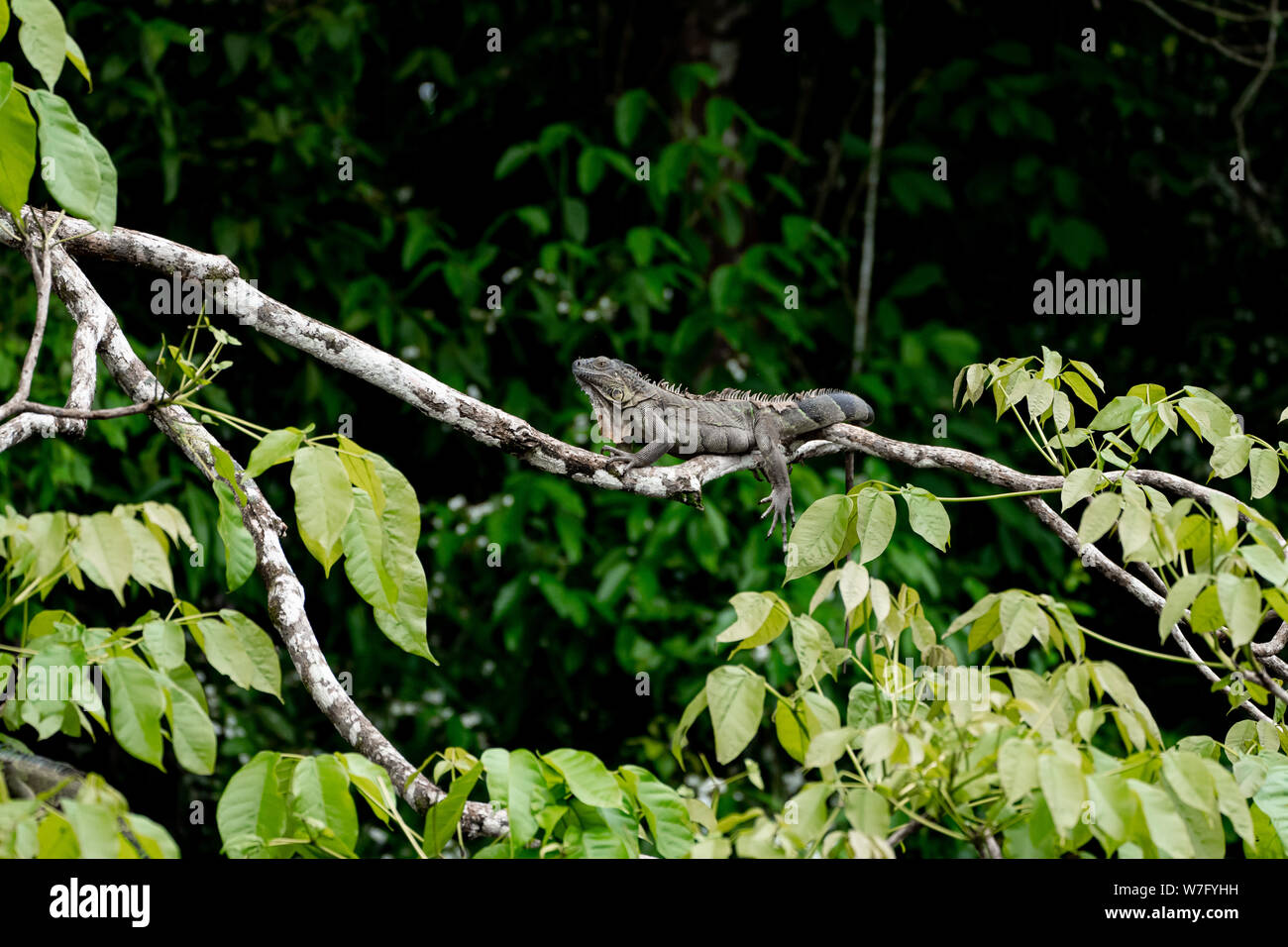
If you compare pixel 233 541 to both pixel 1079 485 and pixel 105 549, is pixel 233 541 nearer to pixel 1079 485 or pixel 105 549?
pixel 105 549

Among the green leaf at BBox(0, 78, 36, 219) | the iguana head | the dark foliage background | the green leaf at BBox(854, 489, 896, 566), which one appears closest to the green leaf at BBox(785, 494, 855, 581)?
the green leaf at BBox(854, 489, 896, 566)

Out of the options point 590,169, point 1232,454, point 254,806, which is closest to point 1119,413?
point 1232,454

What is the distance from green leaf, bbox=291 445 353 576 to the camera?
1.49 metres

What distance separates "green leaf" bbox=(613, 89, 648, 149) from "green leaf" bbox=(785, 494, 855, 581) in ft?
10.3

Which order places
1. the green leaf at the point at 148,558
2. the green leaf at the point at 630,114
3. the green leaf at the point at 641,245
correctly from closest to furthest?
1. the green leaf at the point at 148,558
2. the green leaf at the point at 641,245
3. the green leaf at the point at 630,114

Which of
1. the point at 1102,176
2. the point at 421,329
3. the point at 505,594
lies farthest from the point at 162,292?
the point at 1102,176

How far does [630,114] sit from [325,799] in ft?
12.5

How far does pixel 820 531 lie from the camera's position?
1920 millimetres

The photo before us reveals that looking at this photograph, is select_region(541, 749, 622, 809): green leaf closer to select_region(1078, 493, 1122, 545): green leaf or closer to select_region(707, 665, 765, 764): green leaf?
select_region(707, 665, 765, 764): green leaf

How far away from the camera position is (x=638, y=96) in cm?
481

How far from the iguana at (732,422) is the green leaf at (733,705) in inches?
56.4

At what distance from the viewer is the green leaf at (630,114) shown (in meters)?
4.77

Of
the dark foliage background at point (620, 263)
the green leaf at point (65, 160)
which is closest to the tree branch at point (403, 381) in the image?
the green leaf at point (65, 160)

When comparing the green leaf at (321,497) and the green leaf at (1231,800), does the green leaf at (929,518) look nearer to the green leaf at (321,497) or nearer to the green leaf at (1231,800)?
the green leaf at (1231,800)
